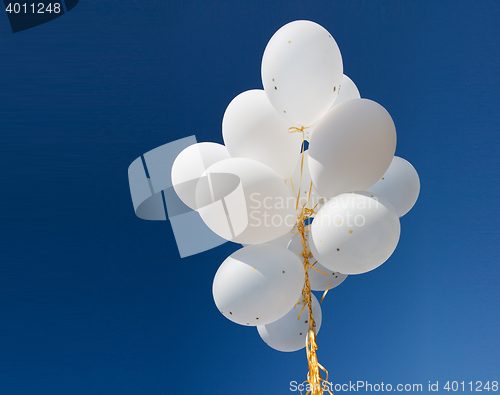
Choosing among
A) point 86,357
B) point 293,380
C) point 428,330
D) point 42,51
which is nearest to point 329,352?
point 293,380

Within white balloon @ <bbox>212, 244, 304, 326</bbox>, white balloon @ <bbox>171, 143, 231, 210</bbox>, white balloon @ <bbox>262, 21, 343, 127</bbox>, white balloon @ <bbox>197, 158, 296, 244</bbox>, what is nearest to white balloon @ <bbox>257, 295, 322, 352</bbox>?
white balloon @ <bbox>212, 244, 304, 326</bbox>

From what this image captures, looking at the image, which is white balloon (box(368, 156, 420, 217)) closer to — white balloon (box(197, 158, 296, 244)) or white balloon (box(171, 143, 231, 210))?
white balloon (box(197, 158, 296, 244))

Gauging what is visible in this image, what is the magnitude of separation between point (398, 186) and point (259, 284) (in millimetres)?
492

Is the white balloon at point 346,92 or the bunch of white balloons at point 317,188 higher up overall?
the white balloon at point 346,92

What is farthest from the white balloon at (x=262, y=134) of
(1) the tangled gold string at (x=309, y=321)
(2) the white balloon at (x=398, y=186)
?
(2) the white balloon at (x=398, y=186)

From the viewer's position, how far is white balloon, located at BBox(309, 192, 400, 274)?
0.76 meters

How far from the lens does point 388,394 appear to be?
1.57 metres

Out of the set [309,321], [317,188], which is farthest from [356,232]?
[309,321]

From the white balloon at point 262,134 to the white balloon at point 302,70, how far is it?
0.07m

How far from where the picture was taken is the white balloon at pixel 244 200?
2.58 ft

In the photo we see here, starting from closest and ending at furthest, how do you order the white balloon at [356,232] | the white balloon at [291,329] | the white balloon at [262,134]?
the white balloon at [356,232] → the white balloon at [262,134] → the white balloon at [291,329]

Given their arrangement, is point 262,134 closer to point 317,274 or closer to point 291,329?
point 317,274

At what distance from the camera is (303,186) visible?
1042mm

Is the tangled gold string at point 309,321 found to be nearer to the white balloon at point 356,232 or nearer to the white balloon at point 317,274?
the white balloon at point 317,274
